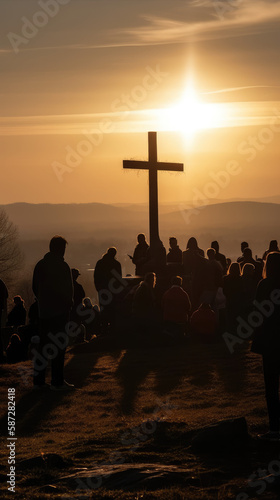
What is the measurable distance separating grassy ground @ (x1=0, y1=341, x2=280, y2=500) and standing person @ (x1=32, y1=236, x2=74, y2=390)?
66 centimetres

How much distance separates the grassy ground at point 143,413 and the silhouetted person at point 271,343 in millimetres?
378

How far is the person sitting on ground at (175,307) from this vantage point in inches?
648

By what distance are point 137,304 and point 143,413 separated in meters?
6.36

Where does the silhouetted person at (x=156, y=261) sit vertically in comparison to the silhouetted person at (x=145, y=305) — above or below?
above

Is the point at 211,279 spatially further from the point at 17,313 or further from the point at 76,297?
the point at 17,313

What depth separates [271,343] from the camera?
845 cm

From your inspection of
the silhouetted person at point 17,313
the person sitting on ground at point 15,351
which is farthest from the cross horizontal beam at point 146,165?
the person sitting on ground at point 15,351

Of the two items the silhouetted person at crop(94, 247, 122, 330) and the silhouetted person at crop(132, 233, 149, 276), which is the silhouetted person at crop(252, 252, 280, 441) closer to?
the silhouetted person at crop(94, 247, 122, 330)

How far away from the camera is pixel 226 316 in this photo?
1653 centimetres

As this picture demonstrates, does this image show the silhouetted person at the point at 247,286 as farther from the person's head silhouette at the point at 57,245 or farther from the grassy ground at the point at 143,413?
the person's head silhouette at the point at 57,245

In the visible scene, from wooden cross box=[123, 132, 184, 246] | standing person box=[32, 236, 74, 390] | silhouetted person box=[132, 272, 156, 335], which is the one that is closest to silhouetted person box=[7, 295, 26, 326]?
silhouetted person box=[132, 272, 156, 335]

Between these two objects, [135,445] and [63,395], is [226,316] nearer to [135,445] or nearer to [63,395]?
[63,395]

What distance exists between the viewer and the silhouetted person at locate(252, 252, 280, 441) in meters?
8.45

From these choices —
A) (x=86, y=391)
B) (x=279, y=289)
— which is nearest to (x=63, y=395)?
(x=86, y=391)
